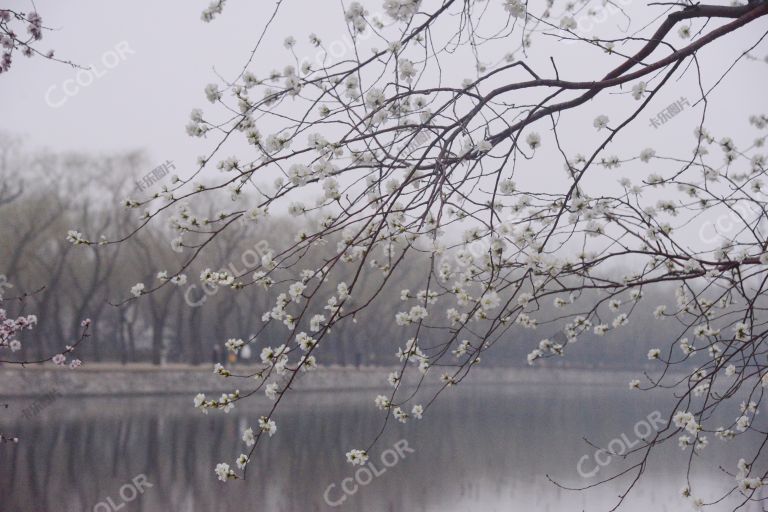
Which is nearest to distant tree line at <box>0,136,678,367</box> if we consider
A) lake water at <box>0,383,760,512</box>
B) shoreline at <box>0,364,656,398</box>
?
shoreline at <box>0,364,656,398</box>

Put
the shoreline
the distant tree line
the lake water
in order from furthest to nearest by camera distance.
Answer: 1. the distant tree line
2. the shoreline
3. the lake water

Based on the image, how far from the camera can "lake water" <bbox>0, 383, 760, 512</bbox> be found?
36.7ft

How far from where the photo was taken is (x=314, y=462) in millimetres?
14633

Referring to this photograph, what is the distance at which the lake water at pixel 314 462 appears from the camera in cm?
1118

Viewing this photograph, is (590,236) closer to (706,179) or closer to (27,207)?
(706,179)

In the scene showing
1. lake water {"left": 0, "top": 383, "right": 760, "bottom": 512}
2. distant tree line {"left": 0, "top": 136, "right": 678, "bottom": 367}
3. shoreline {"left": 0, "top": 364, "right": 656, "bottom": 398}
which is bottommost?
lake water {"left": 0, "top": 383, "right": 760, "bottom": 512}

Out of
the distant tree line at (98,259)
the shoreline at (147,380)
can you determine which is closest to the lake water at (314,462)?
the shoreline at (147,380)

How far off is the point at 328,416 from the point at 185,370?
7520 mm

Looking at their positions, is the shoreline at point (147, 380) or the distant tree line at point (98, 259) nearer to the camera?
the shoreline at point (147, 380)

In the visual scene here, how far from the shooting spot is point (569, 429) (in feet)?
73.7

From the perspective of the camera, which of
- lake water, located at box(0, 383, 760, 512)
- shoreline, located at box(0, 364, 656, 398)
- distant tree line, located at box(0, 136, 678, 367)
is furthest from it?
distant tree line, located at box(0, 136, 678, 367)

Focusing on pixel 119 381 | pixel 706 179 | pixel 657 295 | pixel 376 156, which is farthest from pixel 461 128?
pixel 657 295

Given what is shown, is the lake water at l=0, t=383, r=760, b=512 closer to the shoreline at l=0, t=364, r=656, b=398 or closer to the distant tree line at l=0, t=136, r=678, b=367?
the shoreline at l=0, t=364, r=656, b=398

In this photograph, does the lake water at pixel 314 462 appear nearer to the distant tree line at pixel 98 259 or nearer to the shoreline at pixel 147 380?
the shoreline at pixel 147 380
